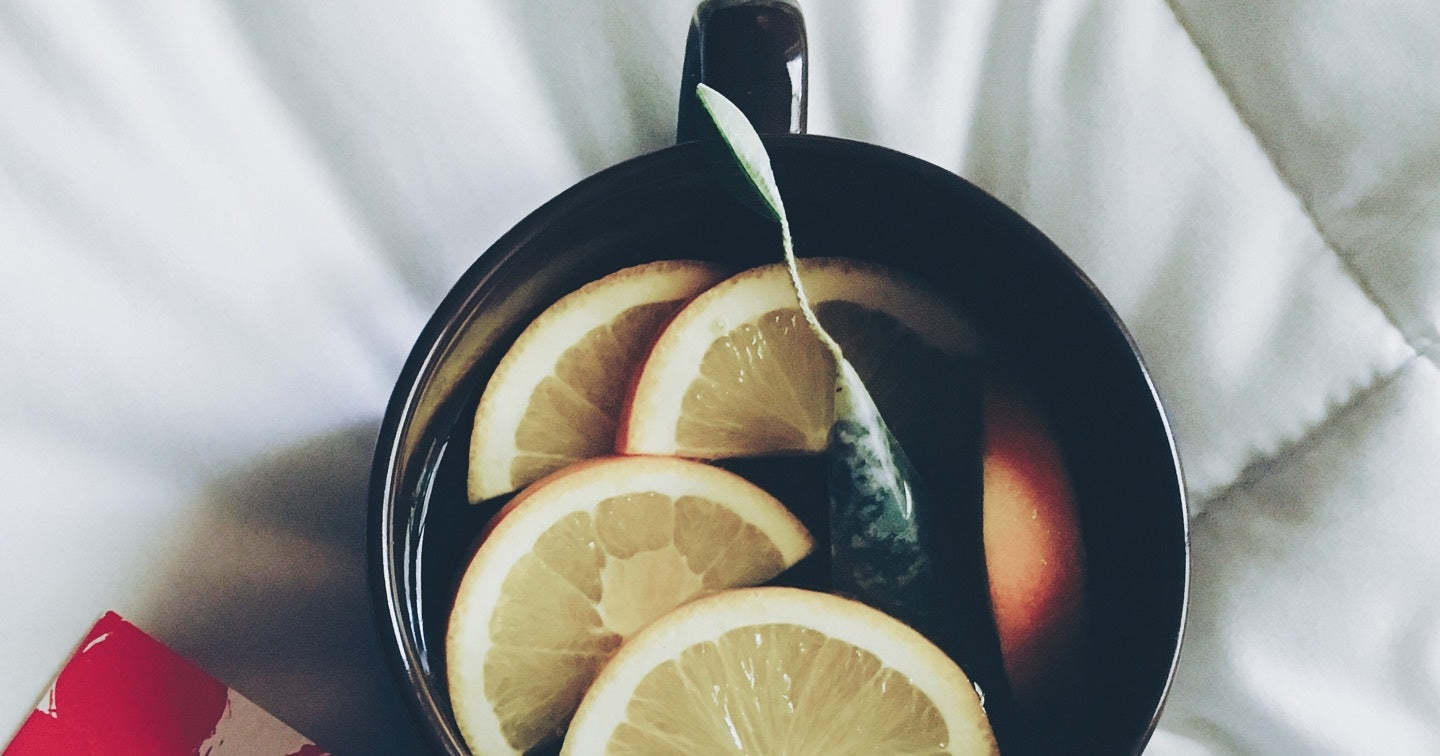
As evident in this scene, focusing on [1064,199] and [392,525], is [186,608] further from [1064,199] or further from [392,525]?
[1064,199]

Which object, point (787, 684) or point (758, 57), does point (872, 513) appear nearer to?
point (787, 684)

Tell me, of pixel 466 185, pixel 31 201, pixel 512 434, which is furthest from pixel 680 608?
pixel 31 201

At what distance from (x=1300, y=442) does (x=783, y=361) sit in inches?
11.2

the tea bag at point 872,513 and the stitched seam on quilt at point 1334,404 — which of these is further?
the stitched seam on quilt at point 1334,404

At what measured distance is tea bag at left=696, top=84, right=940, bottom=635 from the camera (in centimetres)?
44

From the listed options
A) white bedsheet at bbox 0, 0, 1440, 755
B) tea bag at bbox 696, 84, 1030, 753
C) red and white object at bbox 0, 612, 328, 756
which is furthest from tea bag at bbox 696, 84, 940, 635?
red and white object at bbox 0, 612, 328, 756

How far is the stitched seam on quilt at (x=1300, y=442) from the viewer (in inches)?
21.8

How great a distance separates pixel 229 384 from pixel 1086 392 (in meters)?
0.41

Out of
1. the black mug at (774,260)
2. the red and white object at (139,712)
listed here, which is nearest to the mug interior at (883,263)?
the black mug at (774,260)

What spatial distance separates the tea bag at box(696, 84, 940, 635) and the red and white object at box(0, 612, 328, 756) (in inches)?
11.2

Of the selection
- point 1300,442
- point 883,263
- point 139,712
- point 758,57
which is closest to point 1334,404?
point 1300,442

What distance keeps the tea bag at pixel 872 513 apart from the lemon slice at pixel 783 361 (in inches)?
1.8

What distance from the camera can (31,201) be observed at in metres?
0.51

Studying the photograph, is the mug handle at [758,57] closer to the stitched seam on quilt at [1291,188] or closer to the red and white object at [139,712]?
the stitched seam on quilt at [1291,188]
